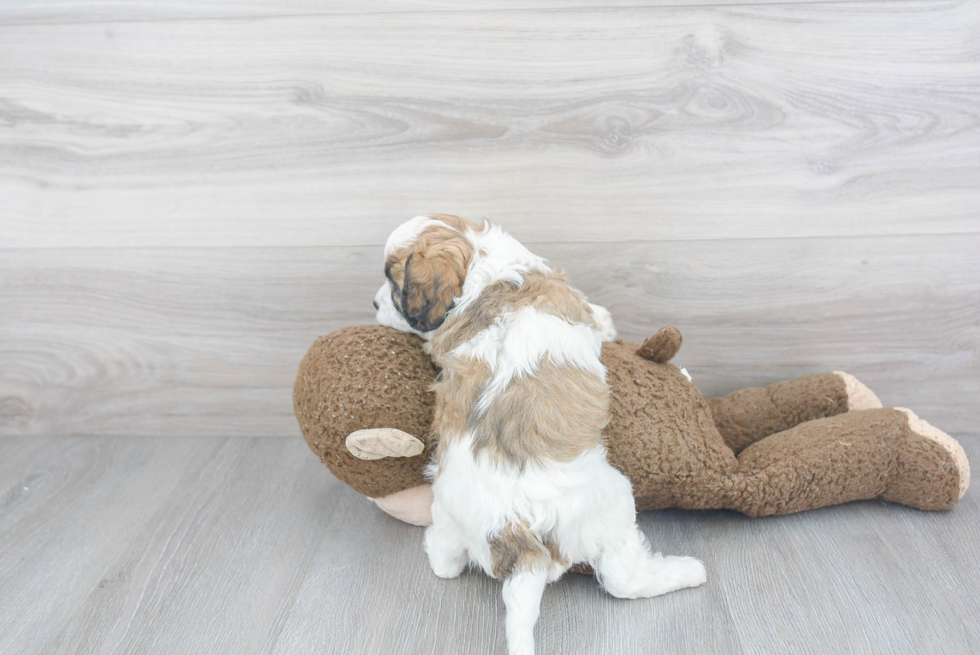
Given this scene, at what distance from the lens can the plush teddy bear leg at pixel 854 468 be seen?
134 centimetres

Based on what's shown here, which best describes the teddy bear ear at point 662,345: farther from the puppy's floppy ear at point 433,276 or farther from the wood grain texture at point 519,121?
the puppy's floppy ear at point 433,276

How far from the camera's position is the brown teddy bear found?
1.31 meters

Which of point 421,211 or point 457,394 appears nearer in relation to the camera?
point 457,394

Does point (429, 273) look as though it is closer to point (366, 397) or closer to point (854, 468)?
point (366, 397)

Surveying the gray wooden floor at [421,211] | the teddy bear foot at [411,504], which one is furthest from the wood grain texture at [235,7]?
the teddy bear foot at [411,504]

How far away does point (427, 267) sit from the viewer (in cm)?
119

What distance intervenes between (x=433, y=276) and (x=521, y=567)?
51 centimetres

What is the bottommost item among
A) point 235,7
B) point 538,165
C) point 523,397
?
point 523,397

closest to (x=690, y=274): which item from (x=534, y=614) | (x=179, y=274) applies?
(x=534, y=614)

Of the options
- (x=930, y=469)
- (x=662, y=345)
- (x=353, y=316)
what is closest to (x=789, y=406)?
(x=930, y=469)

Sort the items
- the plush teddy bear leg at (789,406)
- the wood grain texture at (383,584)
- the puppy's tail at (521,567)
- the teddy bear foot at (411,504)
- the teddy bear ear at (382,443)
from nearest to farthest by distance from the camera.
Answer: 1. the puppy's tail at (521,567)
2. the wood grain texture at (383,584)
3. the teddy bear ear at (382,443)
4. the teddy bear foot at (411,504)
5. the plush teddy bear leg at (789,406)

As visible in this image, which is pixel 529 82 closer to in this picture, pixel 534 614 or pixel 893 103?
pixel 893 103

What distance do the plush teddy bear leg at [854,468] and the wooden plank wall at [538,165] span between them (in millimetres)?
319

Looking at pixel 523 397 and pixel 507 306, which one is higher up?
pixel 507 306
